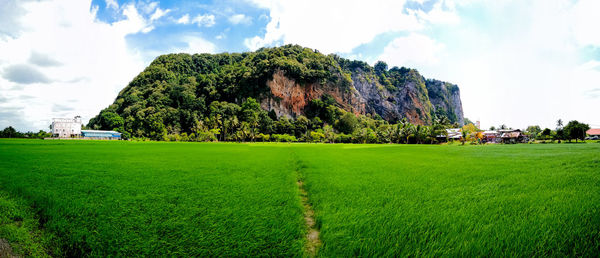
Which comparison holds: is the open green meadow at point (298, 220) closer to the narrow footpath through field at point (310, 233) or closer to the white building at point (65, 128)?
the narrow footpath through field at point (310, 233)

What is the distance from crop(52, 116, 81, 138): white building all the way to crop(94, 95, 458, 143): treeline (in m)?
9.13

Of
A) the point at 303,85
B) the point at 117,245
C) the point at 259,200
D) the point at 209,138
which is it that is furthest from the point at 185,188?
the point at 303,85

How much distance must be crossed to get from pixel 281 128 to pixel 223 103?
109ft

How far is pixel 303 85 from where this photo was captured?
12344 centimetres

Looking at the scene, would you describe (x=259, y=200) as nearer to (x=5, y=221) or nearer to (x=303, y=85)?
(x=5, y=221)

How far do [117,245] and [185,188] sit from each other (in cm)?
438

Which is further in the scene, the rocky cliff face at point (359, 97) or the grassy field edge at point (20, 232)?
the rocky cliff face at point (359, 97)

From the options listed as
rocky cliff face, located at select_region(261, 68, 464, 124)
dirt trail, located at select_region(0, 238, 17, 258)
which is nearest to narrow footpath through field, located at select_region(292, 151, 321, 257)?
dirt trail, located at select_region(0, 238, 17, 258)

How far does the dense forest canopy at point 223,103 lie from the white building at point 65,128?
8.62m

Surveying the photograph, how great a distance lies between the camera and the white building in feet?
352

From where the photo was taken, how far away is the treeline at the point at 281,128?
7869cm

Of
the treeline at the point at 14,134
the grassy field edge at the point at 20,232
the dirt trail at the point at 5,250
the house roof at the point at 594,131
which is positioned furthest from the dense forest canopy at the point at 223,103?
the dirt trail at the point at 5,250

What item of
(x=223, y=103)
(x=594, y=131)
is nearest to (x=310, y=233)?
(x=223, y=103)

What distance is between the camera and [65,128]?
109 meters
